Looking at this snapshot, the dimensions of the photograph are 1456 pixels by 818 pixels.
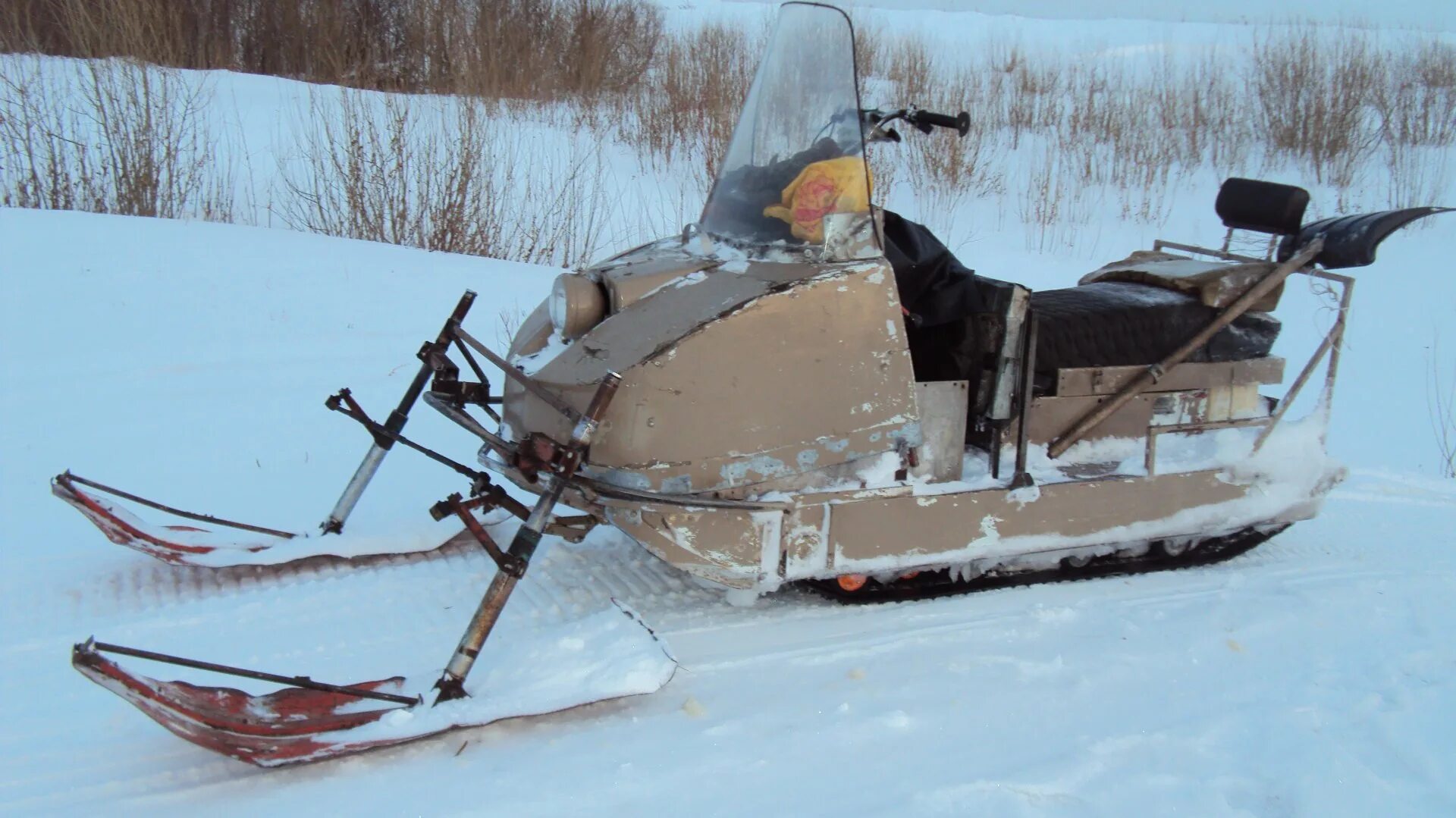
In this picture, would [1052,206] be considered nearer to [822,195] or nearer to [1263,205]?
[1263,205]

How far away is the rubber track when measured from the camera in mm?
3098

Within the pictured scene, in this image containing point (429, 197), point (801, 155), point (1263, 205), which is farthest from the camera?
point (429, 197)

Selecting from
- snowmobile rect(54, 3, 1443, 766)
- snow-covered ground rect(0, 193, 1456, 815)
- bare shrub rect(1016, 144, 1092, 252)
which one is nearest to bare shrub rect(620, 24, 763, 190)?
bare shrub rect(1016, 144, 1092, 252)

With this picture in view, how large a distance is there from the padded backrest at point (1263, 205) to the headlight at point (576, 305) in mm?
2132

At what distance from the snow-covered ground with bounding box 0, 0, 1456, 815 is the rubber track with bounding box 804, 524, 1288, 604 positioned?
0.06 metres

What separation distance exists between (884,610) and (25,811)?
2.06 m

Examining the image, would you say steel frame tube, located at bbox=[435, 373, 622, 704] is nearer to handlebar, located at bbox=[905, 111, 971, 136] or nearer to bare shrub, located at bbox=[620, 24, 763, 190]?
handlebar, located at bbox=[905, 111, 971, 136]

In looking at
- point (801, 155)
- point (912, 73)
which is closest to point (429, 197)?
point (801, 155)

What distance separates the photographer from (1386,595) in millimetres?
3221

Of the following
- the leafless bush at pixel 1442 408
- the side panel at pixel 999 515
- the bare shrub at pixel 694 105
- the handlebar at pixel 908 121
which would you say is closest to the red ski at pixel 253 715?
the side panel at pixel 999 515

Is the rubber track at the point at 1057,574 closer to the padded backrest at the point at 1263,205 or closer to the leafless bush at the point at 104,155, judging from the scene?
the padded backrest at the point at 1263,205

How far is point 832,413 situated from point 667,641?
2.41ft

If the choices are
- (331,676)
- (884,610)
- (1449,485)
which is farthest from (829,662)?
(1449,485)

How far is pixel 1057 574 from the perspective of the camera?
330 cm
